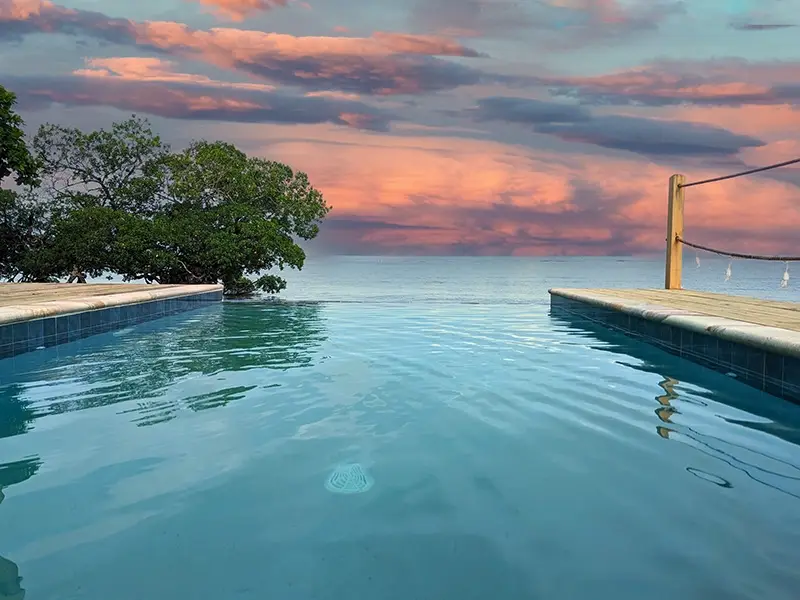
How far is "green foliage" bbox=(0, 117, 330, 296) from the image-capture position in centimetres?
1836

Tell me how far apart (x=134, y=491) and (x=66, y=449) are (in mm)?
896

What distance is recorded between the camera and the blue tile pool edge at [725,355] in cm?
448

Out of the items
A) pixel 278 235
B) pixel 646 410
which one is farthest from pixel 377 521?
pixel 278 235

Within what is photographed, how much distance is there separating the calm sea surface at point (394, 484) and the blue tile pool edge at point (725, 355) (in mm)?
147

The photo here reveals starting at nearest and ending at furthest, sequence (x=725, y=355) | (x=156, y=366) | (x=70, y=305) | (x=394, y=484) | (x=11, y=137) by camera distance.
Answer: (x=394, y=484), (x=725, y=355), (x=156, y=366), (x=70, y=305), (x=11, y=137)

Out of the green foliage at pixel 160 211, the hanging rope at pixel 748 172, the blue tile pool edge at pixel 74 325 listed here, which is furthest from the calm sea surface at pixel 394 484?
the green foliage at pixel 160 211

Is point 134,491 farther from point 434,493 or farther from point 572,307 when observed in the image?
point 572,307

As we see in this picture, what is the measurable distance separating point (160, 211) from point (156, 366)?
14.9m

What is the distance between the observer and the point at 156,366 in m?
6.22

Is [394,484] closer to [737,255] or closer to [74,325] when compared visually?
[74,325]

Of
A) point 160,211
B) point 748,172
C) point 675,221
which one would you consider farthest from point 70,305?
point 160,211

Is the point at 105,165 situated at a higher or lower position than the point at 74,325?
higher

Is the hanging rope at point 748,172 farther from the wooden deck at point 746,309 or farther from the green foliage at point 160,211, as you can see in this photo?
the green foliage at point 160,211

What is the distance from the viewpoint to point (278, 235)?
19234 mm
